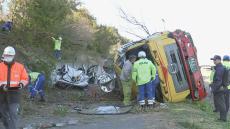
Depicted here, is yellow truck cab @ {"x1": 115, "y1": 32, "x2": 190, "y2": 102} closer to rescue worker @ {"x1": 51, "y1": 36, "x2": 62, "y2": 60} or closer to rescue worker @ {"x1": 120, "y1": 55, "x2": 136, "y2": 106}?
rescue worker @ {"x1": 120, "y1": 55, "x2": 136, "y2": 106}

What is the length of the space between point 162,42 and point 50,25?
1272 centimetres

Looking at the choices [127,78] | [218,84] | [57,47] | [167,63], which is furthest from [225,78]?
[57,47]

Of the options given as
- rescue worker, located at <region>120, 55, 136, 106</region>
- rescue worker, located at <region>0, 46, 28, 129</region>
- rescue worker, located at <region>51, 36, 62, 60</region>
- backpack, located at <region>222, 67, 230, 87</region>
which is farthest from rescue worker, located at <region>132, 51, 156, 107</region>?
rescue worker, located at <region>51, 36, 62, 60</region>

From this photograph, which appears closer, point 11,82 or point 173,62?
point 11,82

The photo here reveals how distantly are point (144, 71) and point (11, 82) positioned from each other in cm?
502

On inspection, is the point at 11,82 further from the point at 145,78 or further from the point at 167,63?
the point at 167,63

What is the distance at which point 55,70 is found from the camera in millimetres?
20797

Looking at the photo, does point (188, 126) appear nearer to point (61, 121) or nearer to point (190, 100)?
point (61, 121)

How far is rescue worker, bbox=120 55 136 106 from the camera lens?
15.1m

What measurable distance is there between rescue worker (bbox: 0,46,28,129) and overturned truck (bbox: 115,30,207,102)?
614 cm

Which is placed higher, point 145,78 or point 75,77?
point 75,77

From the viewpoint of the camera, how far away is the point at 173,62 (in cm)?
1547

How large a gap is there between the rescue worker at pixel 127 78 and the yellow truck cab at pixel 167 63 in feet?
1.86

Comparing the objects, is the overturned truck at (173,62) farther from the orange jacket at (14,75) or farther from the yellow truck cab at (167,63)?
the orange jacket at (14,75)
